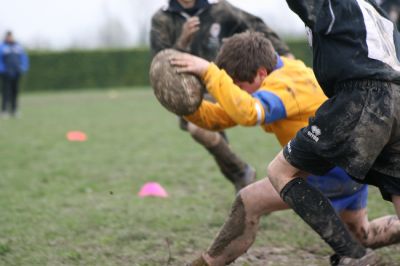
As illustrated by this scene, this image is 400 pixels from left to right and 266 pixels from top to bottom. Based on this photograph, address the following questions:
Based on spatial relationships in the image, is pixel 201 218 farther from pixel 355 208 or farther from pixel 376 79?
pixel 376 79

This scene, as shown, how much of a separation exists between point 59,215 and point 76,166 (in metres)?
2.41

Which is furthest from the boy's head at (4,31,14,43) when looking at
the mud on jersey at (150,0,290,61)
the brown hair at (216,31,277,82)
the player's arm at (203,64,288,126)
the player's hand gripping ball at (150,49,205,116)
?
the player's arm at (203,64,288,126)

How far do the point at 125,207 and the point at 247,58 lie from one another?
2137mm

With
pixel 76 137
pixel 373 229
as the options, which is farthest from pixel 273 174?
pixel 76 137

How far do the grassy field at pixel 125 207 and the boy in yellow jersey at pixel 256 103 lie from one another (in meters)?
0.43

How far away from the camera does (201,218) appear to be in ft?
14.8

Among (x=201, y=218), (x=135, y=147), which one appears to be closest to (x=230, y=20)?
(x=201, y=218)

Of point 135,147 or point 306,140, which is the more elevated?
point 306,140

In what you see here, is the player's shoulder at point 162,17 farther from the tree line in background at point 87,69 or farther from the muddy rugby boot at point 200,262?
the tree line in background at point 87,69

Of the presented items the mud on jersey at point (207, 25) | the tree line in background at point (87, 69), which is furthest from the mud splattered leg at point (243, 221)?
the tree line in background at point (87, 69)

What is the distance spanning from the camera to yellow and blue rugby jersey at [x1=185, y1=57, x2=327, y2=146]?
9.87 feet

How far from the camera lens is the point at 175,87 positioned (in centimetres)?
316

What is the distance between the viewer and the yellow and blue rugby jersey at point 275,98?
9.87 ft

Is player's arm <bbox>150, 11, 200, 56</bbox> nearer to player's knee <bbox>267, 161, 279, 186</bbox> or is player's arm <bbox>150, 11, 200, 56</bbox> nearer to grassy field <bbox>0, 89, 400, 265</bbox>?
grassy field <bbox>0, 89, 400, 265</bbox>
